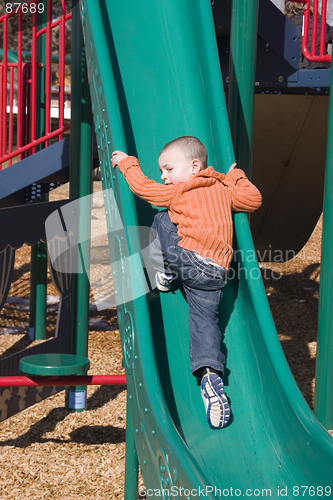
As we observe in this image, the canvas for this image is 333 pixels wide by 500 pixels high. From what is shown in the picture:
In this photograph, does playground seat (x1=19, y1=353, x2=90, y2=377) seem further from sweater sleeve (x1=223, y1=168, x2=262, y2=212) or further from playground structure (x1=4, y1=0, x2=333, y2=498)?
sweater sleeve (x1=223, y1=168, x2=262, y2=212)

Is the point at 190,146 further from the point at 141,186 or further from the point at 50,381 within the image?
the point at 50,381

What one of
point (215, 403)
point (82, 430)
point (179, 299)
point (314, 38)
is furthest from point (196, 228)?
point (314, 38)

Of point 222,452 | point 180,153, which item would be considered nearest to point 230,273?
point 180,153

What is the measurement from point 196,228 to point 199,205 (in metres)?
0.12

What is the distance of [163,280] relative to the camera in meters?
2.64

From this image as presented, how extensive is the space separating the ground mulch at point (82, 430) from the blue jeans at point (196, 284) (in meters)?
1.10

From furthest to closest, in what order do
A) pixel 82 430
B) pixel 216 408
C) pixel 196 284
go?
pixel 82 430
pixel 196 284
pixel 216 408

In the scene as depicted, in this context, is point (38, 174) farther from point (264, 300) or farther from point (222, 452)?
point (222, 452)

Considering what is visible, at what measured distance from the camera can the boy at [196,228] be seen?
2.45 m

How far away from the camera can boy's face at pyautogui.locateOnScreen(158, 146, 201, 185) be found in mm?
2662

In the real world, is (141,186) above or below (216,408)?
above

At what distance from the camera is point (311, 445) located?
7.15ft

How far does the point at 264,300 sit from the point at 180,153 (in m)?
0.82

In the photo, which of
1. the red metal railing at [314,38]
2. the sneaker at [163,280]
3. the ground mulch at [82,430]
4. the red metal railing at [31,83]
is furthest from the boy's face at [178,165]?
the red metal railing at [314,38]
